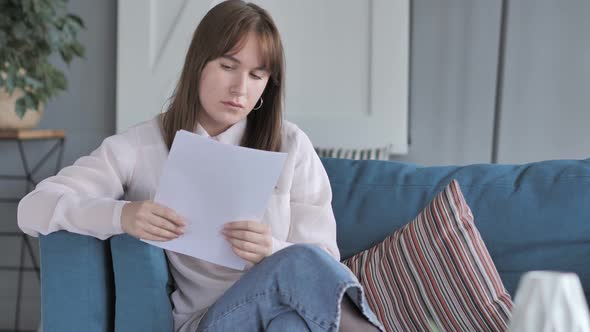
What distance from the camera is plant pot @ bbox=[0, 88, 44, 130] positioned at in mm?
3274

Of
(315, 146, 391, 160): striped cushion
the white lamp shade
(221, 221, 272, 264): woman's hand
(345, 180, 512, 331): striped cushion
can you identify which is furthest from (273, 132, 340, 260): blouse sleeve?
(315, 146, 391, 160): striped cushion

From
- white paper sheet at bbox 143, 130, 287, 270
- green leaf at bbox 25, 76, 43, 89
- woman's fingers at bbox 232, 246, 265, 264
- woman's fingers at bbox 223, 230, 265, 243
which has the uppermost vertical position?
green leaf at bbox 25, 76, 43, 89

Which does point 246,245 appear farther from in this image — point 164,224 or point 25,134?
point 25,134

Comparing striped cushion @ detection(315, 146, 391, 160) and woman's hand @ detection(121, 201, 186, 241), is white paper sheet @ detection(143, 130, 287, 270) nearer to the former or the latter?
woman's hand @ detection(121, 201, 186, 241)

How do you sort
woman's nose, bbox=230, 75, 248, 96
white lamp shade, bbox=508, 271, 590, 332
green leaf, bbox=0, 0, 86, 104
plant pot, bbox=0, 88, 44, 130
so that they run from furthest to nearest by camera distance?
1. plant pot, bbox=0, 88, 44, 130
2. green leaf, bbox=0, 0, 86, 104
3. woman's nose, bbox=230, 75, 248, 96
4. white lamp shade, bbox=508, 271, 590, 332

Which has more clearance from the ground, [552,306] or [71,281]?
[552,306]

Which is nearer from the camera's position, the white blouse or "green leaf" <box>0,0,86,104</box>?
the white blouse

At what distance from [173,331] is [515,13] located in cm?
244

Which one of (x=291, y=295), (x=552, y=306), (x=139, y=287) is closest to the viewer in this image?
(x=552, y=306)

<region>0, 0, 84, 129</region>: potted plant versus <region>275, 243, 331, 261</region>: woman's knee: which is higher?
<region>0, 0, 84, 129</region>: potted plant

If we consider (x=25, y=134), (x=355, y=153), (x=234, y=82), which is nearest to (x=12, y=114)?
(x=25, y=134)

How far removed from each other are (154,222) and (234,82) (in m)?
0.41

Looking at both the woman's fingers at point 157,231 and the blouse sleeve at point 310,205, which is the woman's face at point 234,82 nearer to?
the blouse sleeve at point 310,205

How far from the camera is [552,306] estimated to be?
683 millimetres
